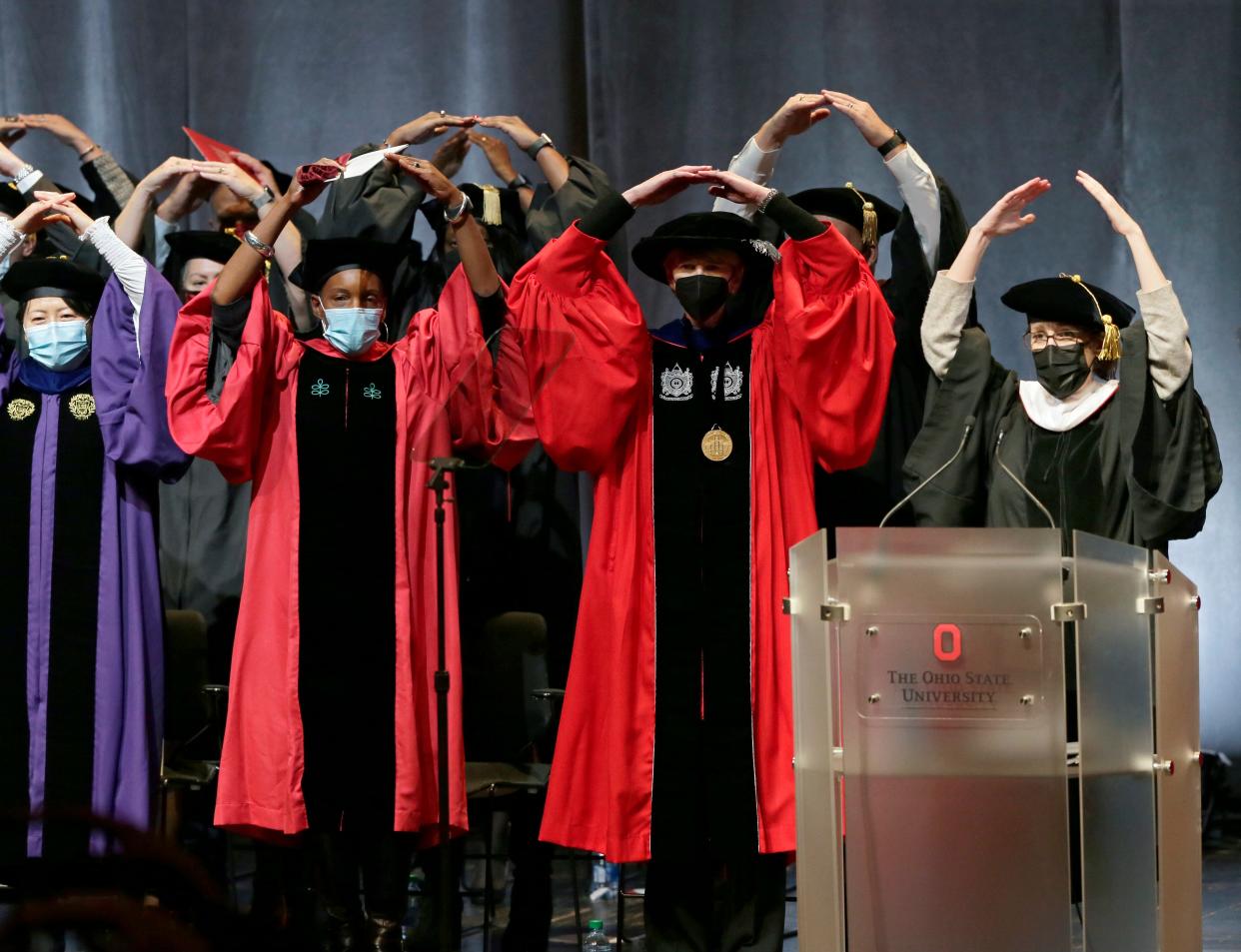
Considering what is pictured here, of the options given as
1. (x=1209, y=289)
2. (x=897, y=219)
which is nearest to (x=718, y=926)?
(x=897, y=219)

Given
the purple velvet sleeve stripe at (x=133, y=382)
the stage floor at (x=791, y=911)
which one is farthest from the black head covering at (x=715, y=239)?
the stage floor at (x=791, y=911)

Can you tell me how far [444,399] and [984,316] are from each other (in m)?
2.75

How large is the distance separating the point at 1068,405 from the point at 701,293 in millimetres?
998

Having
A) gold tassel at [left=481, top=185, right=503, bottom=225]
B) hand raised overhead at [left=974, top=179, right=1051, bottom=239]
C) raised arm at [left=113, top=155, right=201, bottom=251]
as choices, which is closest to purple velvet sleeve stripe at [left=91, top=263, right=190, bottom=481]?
raised arm at [left=113, top=155, right=201, bottom=251]

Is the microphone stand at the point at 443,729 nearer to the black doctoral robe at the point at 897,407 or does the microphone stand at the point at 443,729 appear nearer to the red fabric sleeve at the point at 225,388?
the red fabric sleeve at the point at 225,388

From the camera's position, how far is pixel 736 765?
4.25m

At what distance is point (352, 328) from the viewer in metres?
4.55

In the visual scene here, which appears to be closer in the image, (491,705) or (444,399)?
(444,399)

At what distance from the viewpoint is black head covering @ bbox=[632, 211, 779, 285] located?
14.4ft

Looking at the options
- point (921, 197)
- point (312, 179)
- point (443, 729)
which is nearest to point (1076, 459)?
point (921, 197)

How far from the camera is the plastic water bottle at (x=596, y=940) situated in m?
4.87

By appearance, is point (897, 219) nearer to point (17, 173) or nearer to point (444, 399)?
point (444, 399)

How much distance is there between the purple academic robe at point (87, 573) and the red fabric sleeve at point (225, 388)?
0.19 metres

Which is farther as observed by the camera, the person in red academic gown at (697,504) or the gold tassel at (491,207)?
the gold tassel at (491,207)
